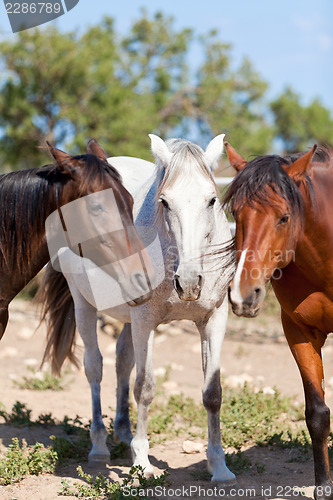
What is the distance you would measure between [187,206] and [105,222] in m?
0.45

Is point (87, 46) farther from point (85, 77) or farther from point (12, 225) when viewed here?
point (12, 225)

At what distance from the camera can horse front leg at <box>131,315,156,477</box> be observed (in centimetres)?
350

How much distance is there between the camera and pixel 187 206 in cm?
305

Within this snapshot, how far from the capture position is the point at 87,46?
1398 centimetres

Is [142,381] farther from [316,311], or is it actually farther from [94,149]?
[94,149]

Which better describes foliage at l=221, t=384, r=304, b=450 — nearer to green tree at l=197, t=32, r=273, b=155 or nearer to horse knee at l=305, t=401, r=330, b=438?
horse knee at l=305, t=401, r=330, b=438

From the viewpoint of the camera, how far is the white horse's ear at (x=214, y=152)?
3354 millimetres

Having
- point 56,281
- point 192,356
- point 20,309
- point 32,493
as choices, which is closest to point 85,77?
point 20,309

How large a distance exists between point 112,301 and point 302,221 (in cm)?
163

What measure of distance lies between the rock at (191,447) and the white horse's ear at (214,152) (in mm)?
1997

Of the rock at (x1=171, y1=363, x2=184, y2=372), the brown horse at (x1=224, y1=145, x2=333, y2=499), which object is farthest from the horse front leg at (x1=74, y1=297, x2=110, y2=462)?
the rock at (x1=171, y1=363, x2=184, y2=372)

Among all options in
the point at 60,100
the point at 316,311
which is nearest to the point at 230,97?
the point at 60,100

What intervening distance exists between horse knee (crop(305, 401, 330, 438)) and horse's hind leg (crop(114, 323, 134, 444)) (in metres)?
1.77

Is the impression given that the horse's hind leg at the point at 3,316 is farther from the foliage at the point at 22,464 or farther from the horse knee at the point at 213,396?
the horse knee at the point at 213,396
